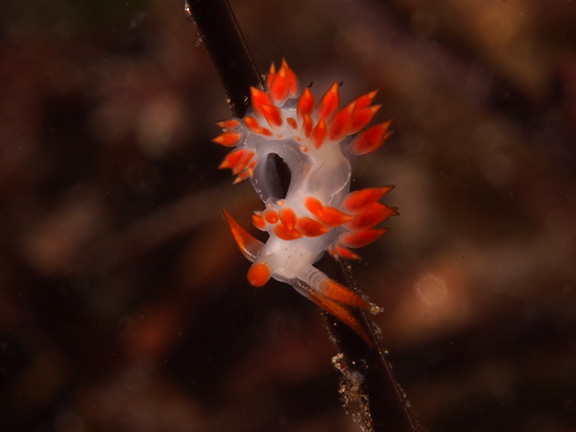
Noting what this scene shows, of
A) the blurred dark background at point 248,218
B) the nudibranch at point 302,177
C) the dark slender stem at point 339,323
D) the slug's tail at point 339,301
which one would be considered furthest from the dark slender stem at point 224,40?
the blurred dark background at point 248,218

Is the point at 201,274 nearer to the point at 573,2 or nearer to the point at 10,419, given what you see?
the point at 10,419

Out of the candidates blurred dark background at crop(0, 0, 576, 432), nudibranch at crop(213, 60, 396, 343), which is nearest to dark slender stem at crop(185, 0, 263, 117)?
nudibranch at crop(213, 60, 396, 343)

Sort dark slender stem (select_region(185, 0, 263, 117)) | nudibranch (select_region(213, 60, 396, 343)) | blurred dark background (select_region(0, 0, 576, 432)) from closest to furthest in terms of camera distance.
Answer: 1. dark slender stem (select_region(185, 0, 263, 117))
2. nudibranch (select_region(213, 60, 396, 343))
3. blurred dark background (select_region(0, 0, 576, 432))

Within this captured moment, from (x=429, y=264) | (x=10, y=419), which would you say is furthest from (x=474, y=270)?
(x=10, y=419)

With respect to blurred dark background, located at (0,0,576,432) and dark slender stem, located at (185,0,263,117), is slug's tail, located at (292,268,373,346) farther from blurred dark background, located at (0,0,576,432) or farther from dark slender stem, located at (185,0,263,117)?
blurred dark background, located at (0,0,576,432)

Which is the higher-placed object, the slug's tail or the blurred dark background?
the blurred dark background

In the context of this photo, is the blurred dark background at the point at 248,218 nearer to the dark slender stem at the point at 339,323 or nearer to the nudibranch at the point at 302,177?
the nudibranch at the point at 302,177

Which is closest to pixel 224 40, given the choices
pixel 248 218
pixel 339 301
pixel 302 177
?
pixel 302 177
